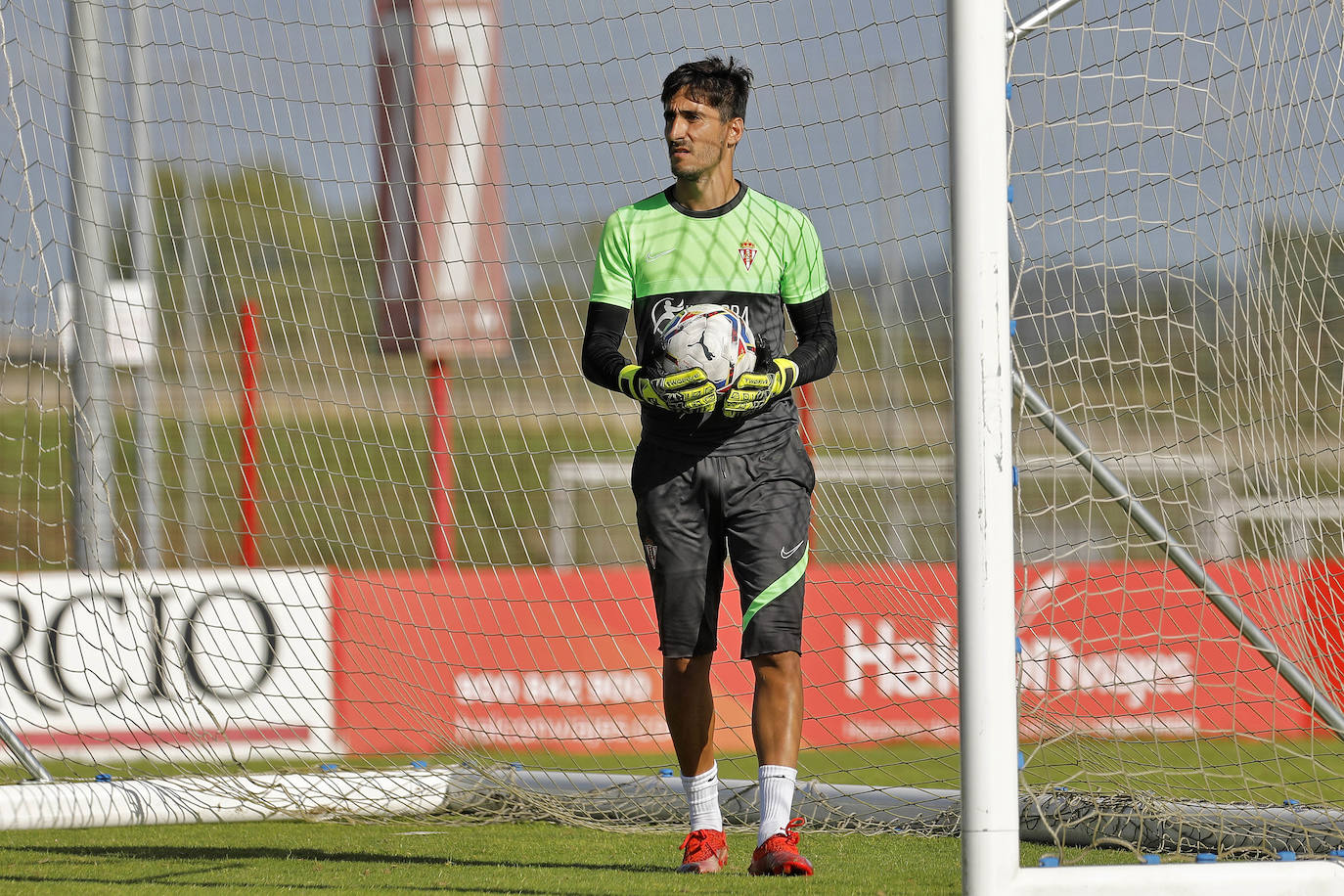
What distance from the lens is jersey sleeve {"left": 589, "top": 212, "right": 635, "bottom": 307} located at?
3336 mm

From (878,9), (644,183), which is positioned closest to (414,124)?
(644,183)

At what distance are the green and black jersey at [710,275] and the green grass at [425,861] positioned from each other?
102cm

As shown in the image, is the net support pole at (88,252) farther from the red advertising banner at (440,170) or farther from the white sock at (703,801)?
the white sock at (703,801)

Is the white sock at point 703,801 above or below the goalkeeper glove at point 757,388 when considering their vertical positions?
below

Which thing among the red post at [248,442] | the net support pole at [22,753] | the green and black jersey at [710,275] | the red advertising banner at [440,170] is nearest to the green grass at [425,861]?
the net support pole at [22,753]

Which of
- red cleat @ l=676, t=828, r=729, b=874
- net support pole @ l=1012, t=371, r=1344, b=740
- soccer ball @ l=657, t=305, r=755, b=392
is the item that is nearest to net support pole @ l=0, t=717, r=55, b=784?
red cleat @ l=676, t=828, r=729, b=874

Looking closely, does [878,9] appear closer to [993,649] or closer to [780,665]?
[780,665]

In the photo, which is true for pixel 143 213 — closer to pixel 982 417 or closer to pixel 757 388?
pixel 757 388

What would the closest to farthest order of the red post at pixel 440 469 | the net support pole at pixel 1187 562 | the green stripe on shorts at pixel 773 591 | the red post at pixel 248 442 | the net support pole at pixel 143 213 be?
the green stripe on shorts at pixel 773 591 < the net support pole at pixel 1187 562 < the net support pole at pixel 143 213 < the red post at pixel 440 469 < the red post at pixel 248 442

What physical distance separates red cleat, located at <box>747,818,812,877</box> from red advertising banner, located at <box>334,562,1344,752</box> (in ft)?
2.81

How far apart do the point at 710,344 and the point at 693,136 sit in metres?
0.51

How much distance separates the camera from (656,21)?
4691mm

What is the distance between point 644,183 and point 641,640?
125 inches

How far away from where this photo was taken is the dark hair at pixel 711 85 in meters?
3.29
